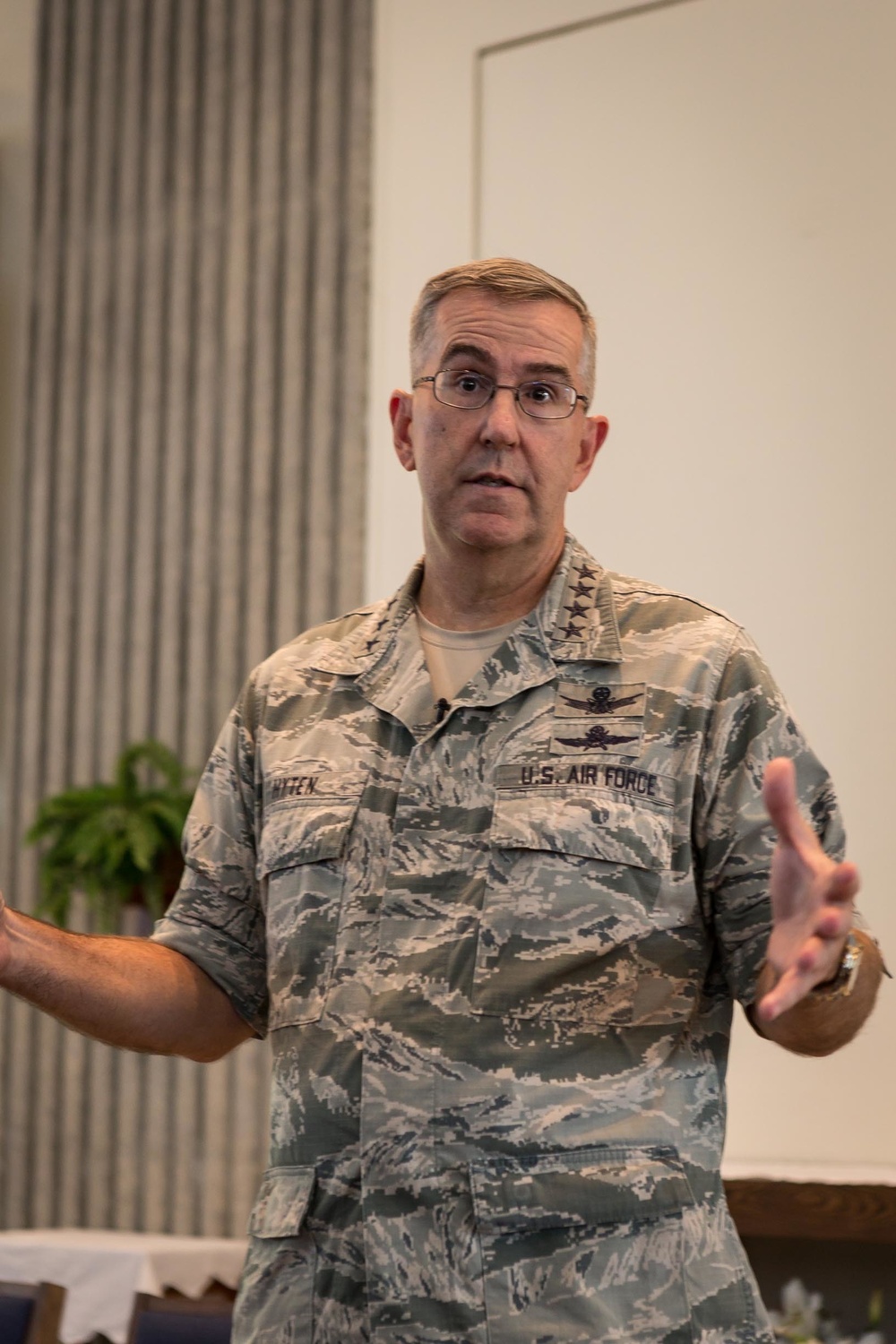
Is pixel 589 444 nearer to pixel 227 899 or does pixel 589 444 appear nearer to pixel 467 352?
pixel 467 352

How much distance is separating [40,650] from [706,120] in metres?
2.80

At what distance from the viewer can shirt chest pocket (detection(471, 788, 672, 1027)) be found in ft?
5.63

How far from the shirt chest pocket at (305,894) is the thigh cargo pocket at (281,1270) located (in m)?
0.18

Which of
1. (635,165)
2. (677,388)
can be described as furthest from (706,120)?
(677,388)

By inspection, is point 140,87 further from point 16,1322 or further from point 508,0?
point 16,1322

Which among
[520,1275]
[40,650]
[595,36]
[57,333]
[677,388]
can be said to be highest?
[595,36]

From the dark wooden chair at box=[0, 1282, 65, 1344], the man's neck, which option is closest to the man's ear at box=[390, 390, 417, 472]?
the man's neck

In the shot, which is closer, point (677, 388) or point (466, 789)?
point (466, 789)

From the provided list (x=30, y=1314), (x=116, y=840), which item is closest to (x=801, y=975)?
(x=30, y=1314)

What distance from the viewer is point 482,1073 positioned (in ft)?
5.58

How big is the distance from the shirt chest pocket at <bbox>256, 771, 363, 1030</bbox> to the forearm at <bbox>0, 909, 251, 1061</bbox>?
0.11 metres

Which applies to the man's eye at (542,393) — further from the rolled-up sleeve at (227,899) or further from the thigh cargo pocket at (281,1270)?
the thigh cargo pocket at (281,1270)

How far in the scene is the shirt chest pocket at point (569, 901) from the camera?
1.72 meters

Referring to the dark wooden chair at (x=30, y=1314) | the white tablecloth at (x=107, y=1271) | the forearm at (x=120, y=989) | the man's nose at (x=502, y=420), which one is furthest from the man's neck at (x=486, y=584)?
Answer: the white tablecloth at (x=107, y=1271)
